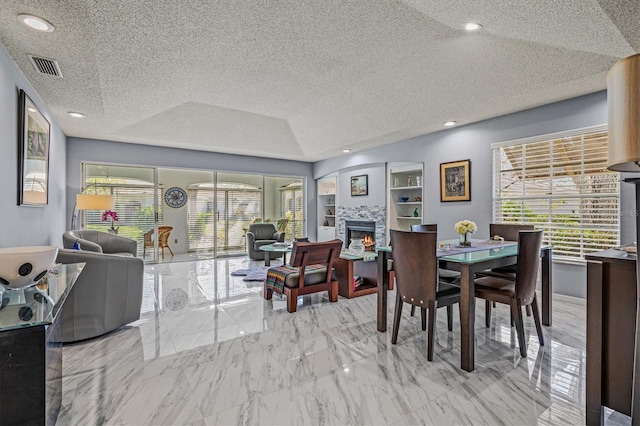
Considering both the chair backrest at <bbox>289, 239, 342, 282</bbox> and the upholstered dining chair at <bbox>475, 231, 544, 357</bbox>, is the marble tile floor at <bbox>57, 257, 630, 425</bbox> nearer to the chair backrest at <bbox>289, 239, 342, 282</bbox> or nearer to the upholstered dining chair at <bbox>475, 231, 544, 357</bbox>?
the upholstered dining chair at <bbox>475, 231, 544, 357</bbox>

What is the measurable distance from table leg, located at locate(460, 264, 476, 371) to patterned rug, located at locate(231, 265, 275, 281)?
3590mm

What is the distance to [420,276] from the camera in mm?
2535

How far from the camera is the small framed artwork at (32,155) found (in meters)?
3.04

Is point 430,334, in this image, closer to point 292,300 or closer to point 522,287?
point 522,287

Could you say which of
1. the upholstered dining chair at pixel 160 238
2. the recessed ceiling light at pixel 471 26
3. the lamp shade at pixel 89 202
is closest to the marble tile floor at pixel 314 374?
the lamp shade at pixel 89 202

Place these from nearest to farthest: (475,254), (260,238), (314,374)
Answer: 1. (314,374)
2. (475,254)
3. (260,238)

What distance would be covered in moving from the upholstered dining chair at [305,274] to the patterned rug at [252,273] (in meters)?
1.32

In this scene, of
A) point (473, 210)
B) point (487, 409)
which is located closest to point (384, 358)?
point (487, 409)

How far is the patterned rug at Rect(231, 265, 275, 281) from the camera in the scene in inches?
211

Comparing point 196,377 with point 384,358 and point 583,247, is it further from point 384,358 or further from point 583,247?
point 583,247

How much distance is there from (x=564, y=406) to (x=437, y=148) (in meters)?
4.47

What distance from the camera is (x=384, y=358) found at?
2484mm

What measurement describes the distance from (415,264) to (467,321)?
55cm

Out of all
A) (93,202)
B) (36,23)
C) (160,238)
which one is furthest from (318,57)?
(160,238)
